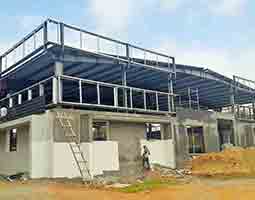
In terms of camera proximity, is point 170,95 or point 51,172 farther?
point 170,95

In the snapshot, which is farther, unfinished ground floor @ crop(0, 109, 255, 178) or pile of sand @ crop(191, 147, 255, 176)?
pile of sand @ crop(191, 147, 255, 176)

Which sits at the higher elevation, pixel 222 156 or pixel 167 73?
pixel 167 73

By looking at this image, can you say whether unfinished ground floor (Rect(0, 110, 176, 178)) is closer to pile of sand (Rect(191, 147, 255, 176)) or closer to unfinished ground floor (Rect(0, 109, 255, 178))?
unfinished ground floor (Rect(0, 109, 255, 178))

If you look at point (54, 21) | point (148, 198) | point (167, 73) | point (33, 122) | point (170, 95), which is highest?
point (54, 21)

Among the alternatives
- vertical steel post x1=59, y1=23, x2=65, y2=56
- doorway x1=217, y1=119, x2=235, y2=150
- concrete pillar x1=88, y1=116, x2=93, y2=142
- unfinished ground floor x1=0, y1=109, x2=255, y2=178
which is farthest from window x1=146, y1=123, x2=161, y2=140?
doorway x1=217, y1=119, x2=235, y2=150

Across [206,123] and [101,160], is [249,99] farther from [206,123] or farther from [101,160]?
[101,160]

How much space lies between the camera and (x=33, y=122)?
1325 cm

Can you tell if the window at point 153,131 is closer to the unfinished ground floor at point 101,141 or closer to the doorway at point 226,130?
the unfinished ground floor at point 101,141

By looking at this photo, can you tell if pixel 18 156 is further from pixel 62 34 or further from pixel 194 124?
pixel 194 124

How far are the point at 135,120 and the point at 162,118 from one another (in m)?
2.04

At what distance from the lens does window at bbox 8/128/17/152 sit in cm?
1583


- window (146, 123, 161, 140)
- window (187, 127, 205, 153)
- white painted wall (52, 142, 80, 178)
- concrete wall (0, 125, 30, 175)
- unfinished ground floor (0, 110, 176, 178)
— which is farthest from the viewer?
window (187, 127, 205, 153)

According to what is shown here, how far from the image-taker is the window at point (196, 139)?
21078mm

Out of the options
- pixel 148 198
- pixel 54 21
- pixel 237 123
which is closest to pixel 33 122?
pixel 54 21
